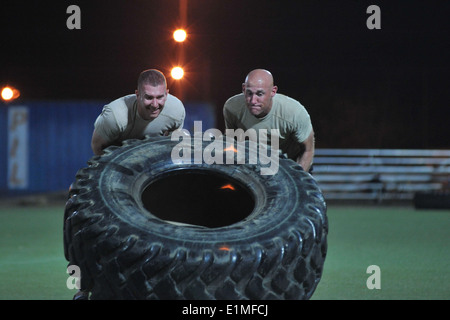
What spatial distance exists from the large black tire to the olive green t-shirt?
3.67 ft

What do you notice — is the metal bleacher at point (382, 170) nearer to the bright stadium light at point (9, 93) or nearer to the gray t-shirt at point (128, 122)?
the bright stadium light at point (9, 93)

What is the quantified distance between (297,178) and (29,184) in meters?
13.4

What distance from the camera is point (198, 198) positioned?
14.6 feet

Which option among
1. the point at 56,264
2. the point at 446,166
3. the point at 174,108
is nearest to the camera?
the point at 174,108

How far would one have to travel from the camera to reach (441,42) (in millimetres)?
13438

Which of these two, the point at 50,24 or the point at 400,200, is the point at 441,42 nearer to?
the point at 400,200

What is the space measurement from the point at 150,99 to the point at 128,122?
329 millimetres

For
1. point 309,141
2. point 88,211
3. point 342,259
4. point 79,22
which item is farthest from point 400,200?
point 88,211

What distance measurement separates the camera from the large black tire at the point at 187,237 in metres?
3.22

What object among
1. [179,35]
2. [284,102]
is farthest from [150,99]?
[179,35]

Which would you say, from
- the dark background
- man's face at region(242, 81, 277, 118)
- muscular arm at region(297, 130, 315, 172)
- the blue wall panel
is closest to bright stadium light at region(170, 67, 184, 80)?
the dark background

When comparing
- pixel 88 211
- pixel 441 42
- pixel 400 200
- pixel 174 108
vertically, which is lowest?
pixel 400 200

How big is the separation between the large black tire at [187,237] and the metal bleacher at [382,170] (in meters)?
11.7

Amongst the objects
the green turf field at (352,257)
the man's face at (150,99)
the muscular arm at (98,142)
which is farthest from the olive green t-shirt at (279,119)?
the green turf field at (352,257)
